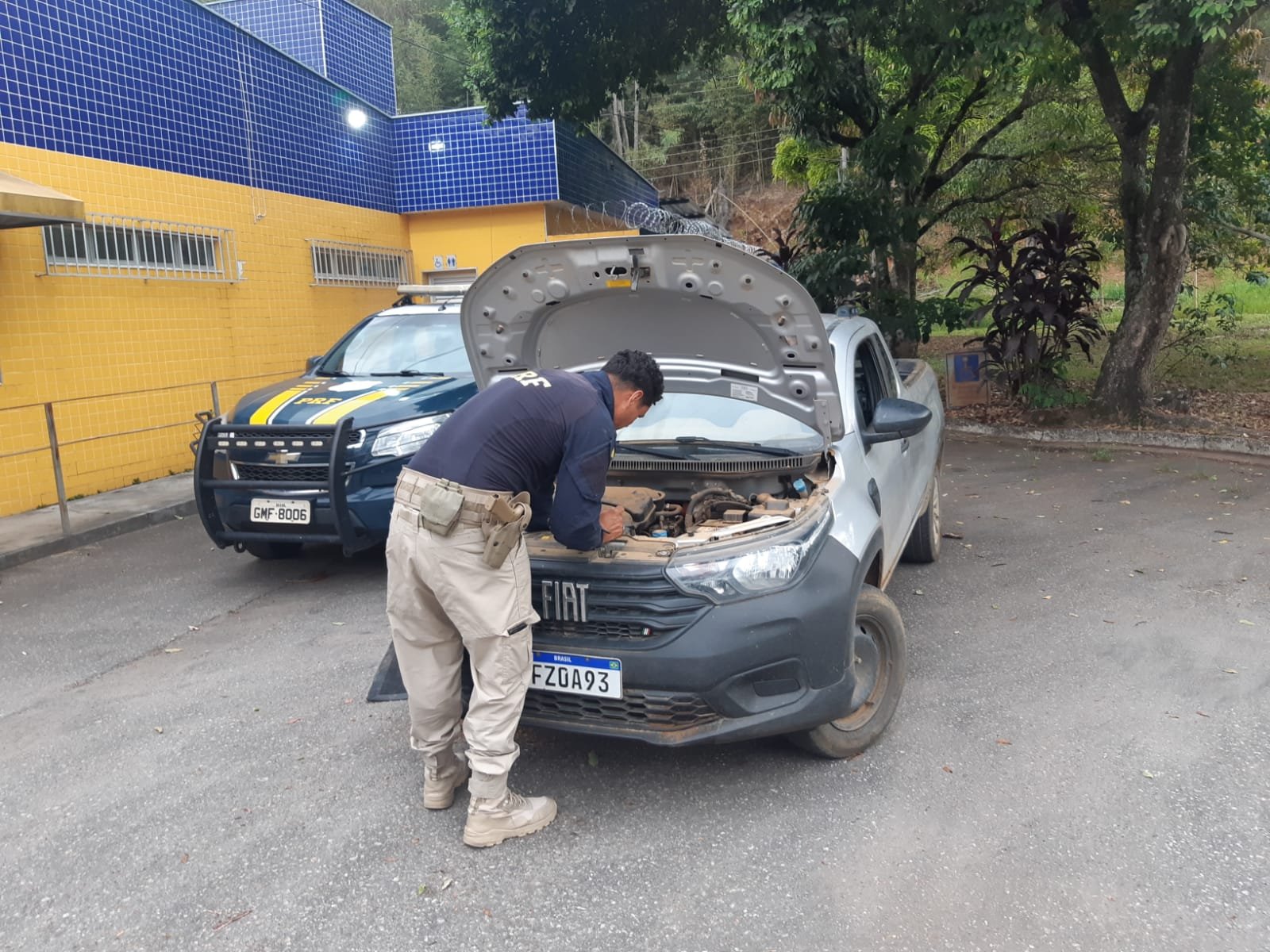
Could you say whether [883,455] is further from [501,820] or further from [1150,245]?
[1150,245]

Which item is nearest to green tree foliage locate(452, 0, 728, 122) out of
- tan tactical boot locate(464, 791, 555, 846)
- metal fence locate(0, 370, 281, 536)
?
metal fence locate(0, 370, 281, 536)

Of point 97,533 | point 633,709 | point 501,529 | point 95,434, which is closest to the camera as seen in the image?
point 501,529

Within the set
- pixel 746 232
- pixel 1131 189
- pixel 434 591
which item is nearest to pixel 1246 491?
pixel 1131 189

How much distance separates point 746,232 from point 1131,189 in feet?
106

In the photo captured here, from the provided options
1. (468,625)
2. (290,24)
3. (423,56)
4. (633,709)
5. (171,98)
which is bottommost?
(633,709)

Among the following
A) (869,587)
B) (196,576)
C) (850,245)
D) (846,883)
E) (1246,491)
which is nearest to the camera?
(846,883)

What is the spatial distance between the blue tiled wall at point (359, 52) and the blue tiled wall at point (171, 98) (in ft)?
9.15

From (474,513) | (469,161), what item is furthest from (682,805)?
(469,161)

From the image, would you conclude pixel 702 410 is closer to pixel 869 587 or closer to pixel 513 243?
pixel 869 587

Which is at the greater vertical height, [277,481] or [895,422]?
[895,422]

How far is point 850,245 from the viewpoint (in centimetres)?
1209

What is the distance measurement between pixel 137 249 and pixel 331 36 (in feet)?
25.5

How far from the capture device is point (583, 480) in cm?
313

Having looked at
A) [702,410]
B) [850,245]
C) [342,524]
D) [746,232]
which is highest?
[746,232]
